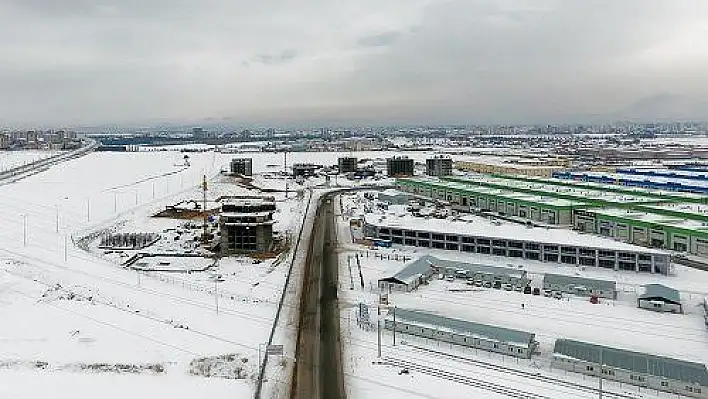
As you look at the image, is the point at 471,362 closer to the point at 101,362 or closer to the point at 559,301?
the point at 559,301

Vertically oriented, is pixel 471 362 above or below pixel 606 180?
below

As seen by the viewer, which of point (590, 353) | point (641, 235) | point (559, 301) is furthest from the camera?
point (641, 235)

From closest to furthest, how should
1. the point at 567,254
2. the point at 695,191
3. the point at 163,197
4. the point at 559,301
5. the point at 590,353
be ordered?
1. the point at 590,353
2. the point at 559,301
3. the point at 567,254
4. the point at 695,191
5. the point at 163,197

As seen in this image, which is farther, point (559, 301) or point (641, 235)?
point (641, 235)

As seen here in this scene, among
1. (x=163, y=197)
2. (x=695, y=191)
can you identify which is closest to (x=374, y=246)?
(x=163, y=197)

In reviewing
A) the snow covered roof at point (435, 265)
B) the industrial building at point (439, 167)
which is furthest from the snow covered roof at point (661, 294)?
the industrial building at point (439, 167)

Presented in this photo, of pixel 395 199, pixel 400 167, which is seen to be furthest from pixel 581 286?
pixel 400 167

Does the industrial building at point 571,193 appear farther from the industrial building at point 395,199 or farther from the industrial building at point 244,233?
the industrial building at point 244,233

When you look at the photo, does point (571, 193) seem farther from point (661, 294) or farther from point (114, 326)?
point (114, 326)
